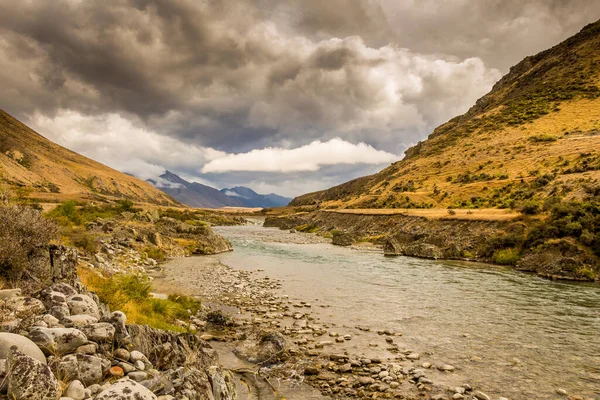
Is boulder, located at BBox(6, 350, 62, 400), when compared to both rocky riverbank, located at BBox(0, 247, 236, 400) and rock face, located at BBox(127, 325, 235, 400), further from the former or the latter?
rock face, located at BBox(127, 325, 235, 400)

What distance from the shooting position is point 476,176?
76062mm

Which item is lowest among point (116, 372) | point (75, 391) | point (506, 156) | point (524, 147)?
point (116, 372)

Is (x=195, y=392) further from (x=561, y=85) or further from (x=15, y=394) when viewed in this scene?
(x=561, y=85)

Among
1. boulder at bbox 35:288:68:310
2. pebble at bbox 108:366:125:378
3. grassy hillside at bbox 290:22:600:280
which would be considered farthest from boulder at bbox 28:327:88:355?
grassy hillside at bbox 290:22:600:280

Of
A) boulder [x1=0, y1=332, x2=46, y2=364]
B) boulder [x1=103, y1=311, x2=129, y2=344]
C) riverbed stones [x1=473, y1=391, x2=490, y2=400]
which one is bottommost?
riverbed stones [x1=473, y1=391, x2=490, y2=400]

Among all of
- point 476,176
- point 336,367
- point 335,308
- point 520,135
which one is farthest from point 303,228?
point 336,367

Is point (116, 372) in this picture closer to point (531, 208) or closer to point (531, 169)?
point (531, 208)

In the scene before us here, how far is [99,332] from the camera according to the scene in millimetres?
6492

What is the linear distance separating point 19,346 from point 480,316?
1813 cm

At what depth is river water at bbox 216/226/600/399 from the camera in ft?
34.3

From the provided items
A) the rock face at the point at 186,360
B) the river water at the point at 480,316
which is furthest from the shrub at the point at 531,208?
the rock face at the point at 186,360

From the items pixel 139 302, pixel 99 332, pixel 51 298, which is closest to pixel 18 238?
pixel 51 298

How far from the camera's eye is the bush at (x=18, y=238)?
28.0 ft

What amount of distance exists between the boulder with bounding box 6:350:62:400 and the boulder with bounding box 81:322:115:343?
164cm
